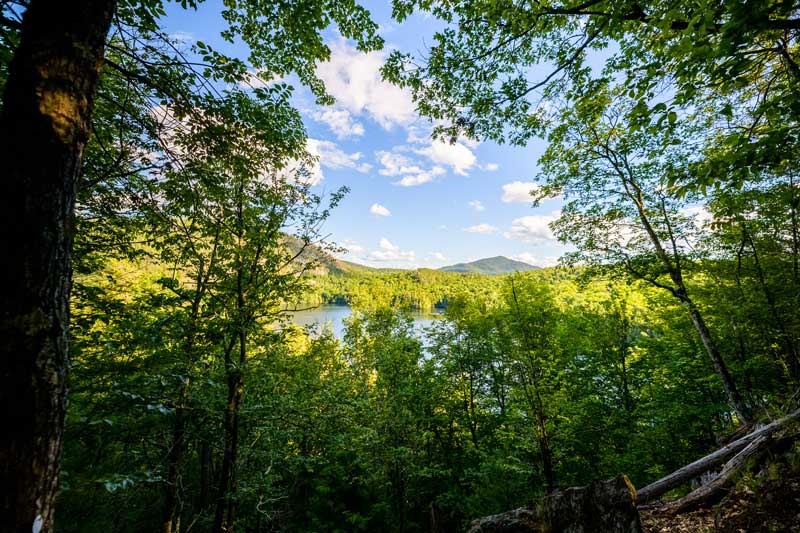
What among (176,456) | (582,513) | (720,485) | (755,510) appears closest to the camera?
(755,510)

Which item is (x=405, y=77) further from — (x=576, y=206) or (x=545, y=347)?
(x=545, y=347)

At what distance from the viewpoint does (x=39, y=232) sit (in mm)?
1365

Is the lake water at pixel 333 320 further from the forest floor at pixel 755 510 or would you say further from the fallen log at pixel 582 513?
the forest floor at pixel 755 510

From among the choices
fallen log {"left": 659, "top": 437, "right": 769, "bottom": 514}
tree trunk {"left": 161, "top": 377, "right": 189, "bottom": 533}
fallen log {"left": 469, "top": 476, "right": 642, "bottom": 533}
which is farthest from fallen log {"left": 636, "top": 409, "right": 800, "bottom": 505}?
tree trunk {"left": 161, "top": 377, "right": 189, "bottom": 533}

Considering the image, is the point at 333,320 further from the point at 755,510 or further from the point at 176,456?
the point at 755,510

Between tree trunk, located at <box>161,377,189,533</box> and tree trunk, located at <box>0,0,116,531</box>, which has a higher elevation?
tree trunk, located at <box>0,0,116,531</box>

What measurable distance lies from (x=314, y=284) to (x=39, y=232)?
5.47 meters

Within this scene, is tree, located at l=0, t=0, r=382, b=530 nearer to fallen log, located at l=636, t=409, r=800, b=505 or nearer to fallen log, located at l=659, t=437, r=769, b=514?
fallen log, located at l=636, t=409, r=800, b=505

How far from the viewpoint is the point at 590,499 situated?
10.7 ft

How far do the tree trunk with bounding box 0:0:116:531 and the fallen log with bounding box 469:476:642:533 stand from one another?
4249 millimetres

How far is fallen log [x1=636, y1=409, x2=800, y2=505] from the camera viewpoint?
371cm

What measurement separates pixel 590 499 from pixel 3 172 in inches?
210

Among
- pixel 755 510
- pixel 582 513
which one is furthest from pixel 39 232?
pixel 755 510

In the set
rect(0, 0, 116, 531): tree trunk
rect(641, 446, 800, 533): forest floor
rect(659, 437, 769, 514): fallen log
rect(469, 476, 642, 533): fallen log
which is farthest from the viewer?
rect(659, 437, 769, 514): fallen log
